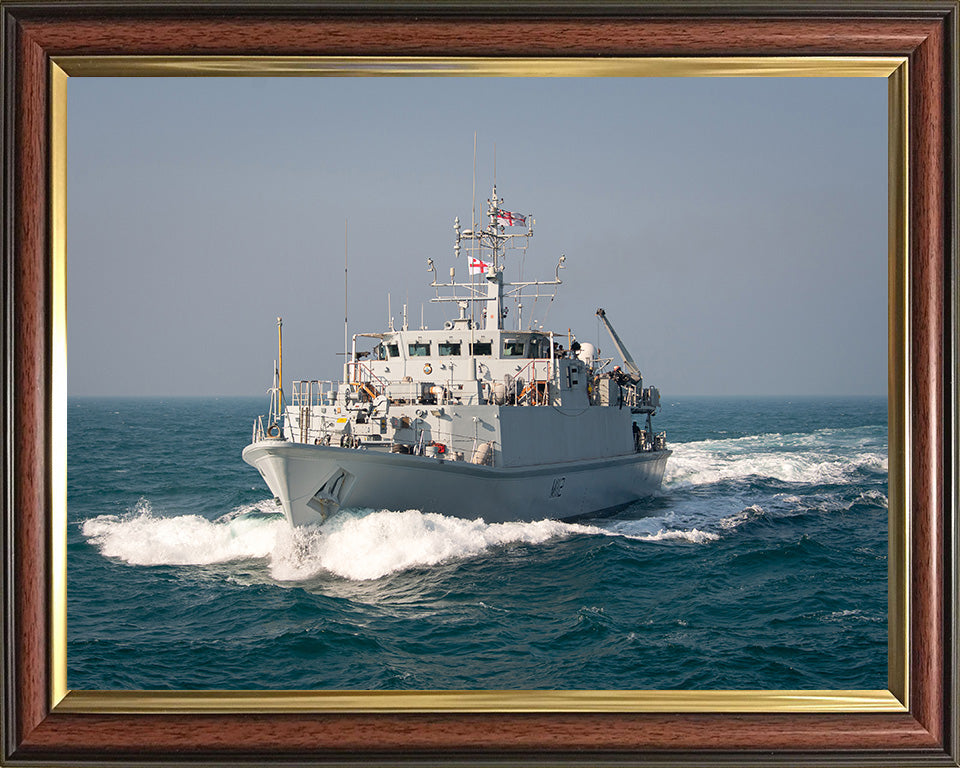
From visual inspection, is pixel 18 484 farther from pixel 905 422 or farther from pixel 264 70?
pixel 905 422

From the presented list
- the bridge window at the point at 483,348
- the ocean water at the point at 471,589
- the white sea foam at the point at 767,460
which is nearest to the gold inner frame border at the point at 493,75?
the ocean water at the point at 471,589

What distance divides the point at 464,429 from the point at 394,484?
2373mm

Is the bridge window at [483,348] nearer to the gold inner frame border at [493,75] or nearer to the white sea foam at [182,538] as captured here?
the white sea foam at [182,538]

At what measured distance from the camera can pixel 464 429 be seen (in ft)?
49.7

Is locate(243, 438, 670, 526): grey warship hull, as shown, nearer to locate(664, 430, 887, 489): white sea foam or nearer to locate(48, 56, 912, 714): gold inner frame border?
locate(48, 56, 912, 714): gold inner frame border

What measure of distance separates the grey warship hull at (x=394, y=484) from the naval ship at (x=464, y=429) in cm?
2

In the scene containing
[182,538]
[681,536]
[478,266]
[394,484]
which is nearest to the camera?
[394,484]

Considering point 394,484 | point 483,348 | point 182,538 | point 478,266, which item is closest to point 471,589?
point 394,484

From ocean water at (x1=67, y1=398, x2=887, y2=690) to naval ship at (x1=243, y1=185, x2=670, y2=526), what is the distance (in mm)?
489

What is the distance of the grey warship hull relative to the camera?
1264 centimetres

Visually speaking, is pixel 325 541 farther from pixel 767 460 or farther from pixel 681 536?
pixel 767 460

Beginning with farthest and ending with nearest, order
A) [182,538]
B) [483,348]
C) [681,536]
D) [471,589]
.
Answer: [483,348]
[681,536]
[182,538]
[471,589]

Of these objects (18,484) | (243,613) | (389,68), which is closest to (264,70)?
(389,68)

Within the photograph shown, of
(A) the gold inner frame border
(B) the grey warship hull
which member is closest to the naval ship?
(B) the grey warship hull
